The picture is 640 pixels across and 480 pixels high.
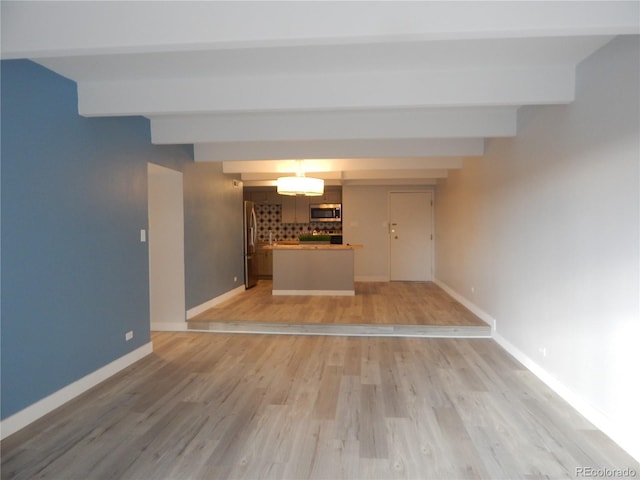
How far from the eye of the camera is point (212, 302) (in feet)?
21.2

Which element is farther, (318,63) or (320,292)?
(320,292)

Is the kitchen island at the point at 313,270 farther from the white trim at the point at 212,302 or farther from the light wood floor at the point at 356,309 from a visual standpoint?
the white trim at the point at 212,302

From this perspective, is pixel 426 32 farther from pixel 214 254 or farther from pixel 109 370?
pixel 214 254

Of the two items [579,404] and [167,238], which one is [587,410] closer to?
[579,404]

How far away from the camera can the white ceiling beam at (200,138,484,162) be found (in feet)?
17.0

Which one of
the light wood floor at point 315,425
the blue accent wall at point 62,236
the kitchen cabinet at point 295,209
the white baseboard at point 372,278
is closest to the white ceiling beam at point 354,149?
the blue accent wall at point 62,236

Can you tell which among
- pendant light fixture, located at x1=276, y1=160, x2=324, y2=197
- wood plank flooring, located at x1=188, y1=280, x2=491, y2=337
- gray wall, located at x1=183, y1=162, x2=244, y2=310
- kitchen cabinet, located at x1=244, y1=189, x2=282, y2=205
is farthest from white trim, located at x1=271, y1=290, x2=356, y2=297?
kitchen cabinet, located at x1=244, y1=189, x2=282, y2=205

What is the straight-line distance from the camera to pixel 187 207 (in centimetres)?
557

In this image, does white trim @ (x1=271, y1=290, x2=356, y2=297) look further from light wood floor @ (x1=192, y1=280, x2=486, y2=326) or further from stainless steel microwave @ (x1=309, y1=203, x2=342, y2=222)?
stainless steel microwave @ (x1=309, y1=203, x2=342, y2=222)

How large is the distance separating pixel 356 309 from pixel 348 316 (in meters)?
0.52

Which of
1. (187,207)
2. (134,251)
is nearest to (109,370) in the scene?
(134,251)

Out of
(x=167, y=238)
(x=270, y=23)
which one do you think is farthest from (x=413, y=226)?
(x=270, y=23)

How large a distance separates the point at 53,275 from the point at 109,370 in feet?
3.87

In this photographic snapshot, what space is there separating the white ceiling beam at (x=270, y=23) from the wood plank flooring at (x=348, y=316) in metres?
3.82
